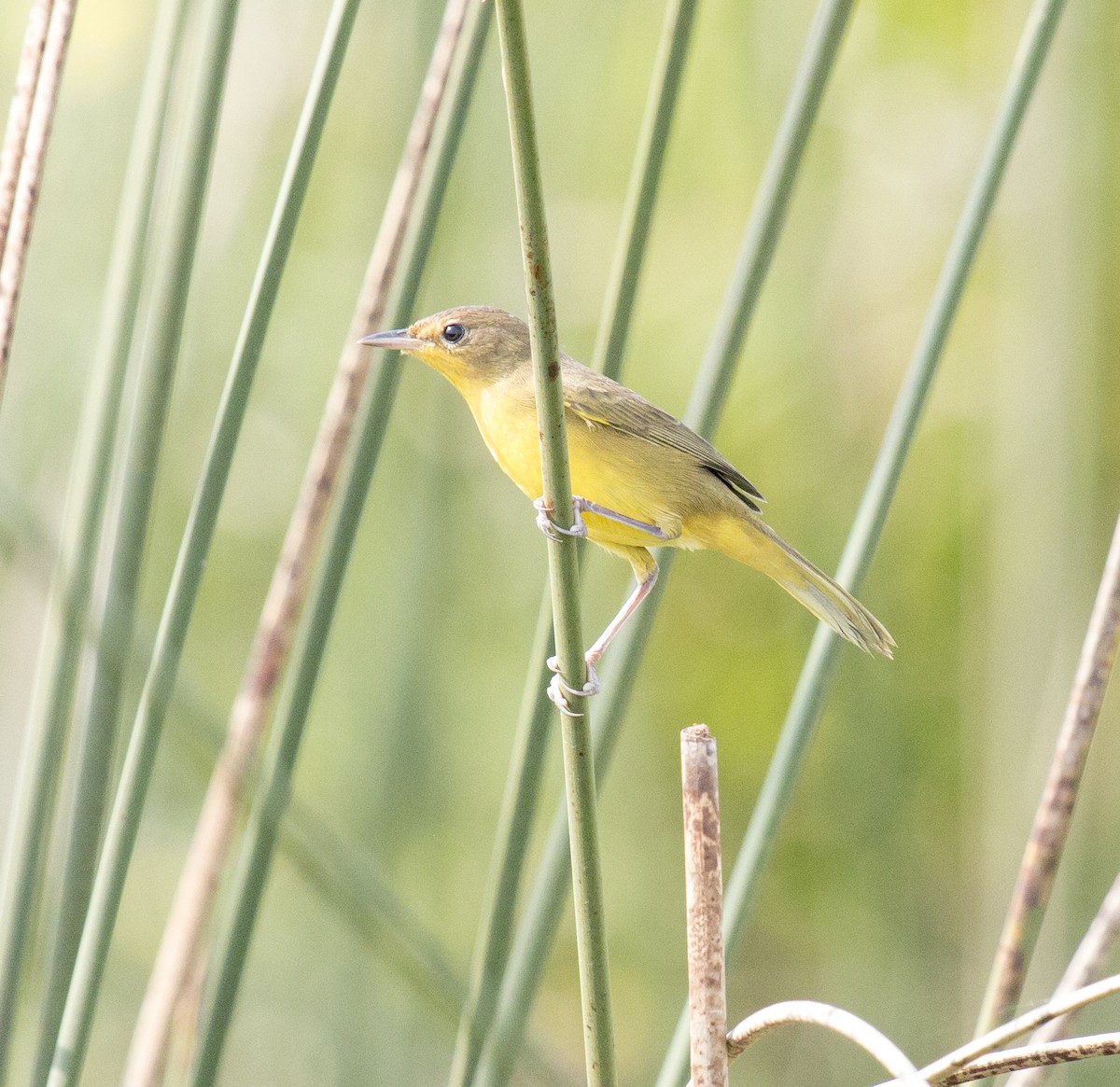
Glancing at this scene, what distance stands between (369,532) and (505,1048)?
232 cm

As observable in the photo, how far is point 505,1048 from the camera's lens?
1.56 metres

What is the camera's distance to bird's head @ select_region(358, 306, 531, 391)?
2.30 meters

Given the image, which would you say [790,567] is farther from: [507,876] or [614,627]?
[507,876]

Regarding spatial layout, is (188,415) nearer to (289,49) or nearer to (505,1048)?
(289,49)

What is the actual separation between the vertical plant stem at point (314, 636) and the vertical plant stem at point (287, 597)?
0.14 m

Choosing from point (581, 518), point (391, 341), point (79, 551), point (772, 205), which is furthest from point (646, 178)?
point (79, 551)

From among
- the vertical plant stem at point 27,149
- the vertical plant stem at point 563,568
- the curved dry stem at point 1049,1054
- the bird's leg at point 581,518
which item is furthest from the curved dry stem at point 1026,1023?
the vertical plant stem at point 27,149

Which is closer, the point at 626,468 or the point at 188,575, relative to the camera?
the point at 188,575

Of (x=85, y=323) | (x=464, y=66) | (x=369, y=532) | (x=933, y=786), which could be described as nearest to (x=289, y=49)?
(x=85, y=323)

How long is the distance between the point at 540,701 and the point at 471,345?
0.87 m

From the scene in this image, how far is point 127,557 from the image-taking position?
5.06 ft

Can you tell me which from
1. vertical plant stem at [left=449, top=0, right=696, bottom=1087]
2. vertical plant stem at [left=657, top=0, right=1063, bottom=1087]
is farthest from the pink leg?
vertical plant stem at [left=657, top=0, right=1063, bottom=1087]

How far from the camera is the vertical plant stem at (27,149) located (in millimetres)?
1465

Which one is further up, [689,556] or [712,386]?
[712,386]
